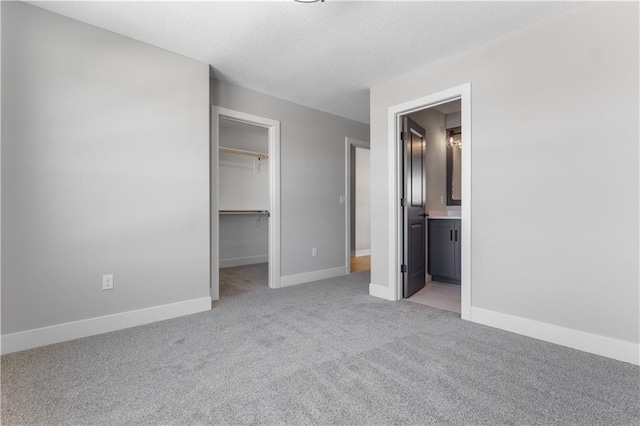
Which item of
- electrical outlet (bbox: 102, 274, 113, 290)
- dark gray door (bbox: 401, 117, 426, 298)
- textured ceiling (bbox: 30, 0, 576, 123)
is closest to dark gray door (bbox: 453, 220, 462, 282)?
dark gray door (bbox: 401, 117, 426, 298)

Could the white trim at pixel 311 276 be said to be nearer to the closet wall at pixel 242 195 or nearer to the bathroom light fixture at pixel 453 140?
the closet wall at pixel 242 195

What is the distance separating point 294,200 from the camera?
420cm

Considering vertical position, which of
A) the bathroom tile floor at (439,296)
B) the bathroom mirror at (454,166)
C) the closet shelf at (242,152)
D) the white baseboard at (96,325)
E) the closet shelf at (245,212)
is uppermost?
the closet shelf at (242,152)

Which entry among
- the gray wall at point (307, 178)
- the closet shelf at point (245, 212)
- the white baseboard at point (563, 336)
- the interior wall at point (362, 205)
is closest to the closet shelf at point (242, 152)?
the closet shelf at point (245, 212)

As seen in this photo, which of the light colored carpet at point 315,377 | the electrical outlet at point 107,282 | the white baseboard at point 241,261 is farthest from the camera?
the white baseboard at point 241,261

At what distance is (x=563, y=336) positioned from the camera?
223 cm

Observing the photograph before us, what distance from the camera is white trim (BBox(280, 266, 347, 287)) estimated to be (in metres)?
4.08

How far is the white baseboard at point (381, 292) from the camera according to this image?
11.2ft

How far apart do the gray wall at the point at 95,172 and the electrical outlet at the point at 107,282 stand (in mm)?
48

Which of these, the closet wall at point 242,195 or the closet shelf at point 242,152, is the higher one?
the closet shelf at point 242,152

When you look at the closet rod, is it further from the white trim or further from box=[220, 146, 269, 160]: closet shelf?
the white trim

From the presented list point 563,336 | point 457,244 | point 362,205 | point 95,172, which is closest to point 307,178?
point 457,244

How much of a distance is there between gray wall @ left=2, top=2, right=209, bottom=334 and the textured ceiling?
248 mm

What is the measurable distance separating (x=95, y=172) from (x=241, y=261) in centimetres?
347
